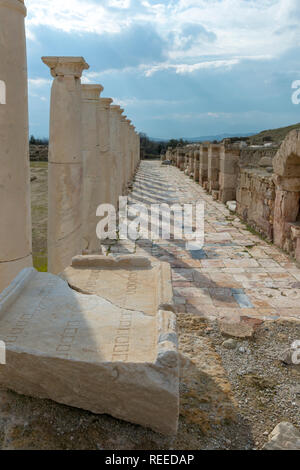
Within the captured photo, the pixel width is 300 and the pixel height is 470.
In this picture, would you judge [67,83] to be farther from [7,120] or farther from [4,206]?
[4,206]

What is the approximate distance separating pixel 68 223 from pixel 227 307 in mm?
2804

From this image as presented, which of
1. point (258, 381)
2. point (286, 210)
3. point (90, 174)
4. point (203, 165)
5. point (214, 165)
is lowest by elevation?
point (258, 381)

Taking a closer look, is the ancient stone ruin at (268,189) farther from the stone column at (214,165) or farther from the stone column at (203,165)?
the stone column at (203,165)

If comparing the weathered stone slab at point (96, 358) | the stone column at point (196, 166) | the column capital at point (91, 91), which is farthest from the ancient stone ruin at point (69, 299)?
the stone column at point (196, 166)

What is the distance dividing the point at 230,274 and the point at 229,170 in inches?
358

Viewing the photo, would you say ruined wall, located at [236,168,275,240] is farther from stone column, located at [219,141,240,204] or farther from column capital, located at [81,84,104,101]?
column capital, located at [81,84,104,101]

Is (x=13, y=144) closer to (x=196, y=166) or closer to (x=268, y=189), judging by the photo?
(x=268, y=189)

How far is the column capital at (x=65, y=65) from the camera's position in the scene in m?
5.84

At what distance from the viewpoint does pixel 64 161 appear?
20.2 ft

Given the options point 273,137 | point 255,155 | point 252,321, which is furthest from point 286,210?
point 273,137

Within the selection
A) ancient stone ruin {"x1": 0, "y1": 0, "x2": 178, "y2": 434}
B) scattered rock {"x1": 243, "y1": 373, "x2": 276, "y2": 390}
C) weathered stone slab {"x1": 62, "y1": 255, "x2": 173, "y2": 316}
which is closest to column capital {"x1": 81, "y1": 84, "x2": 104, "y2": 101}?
ancient stone ruin {"x1": 0, "y1": 0, "x2": 178, "y2": 434}

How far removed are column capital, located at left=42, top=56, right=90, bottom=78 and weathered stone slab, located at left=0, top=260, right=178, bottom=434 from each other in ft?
12.5

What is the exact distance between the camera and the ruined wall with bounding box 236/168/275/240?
10.2 meters

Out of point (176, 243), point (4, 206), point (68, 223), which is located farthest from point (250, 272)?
point (4, 206)
